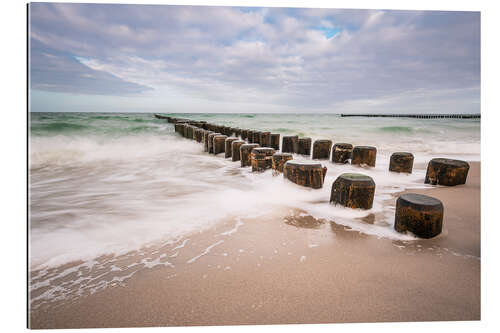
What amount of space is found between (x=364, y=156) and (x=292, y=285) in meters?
3.53

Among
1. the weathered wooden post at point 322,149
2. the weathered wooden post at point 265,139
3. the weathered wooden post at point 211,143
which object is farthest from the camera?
the weathered wooden post at point 265,139

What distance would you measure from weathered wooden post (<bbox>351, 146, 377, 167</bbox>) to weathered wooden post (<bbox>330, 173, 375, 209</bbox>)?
7.42ft

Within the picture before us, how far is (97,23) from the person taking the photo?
2502mm

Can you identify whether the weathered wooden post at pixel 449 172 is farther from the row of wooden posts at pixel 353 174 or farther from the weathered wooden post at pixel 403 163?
the weathered wooden post at pixel 403 163

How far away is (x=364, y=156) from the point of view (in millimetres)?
4234

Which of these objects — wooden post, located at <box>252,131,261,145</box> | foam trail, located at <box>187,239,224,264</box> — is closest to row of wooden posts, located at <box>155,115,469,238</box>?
wooden post, located at <box>252,131,261,145</box>

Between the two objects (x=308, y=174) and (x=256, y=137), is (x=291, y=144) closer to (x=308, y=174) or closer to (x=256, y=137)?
(x=256, y=137)

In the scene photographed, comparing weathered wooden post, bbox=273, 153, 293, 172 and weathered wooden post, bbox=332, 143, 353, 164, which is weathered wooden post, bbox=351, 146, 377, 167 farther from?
weathered wooden post, bbox=273, 153, 293, 172

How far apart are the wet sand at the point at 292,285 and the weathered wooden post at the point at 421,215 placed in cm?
8

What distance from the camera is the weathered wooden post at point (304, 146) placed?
5.61 m

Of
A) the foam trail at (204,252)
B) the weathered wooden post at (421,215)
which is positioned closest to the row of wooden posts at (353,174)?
the weathered wooden post at (421,215)

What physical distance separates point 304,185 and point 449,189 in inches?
70.9

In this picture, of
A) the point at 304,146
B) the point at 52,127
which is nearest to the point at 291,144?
the point at 304,146
